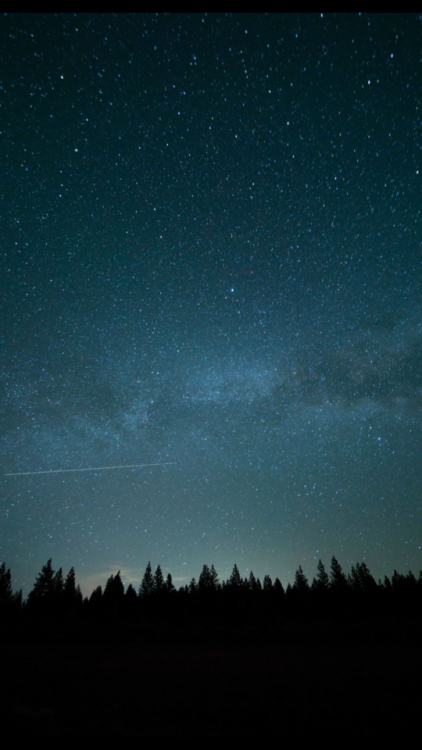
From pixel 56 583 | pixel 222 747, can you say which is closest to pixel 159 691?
pixel 222 747

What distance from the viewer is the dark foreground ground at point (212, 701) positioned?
25.5 feet

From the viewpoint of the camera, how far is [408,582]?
7681cm

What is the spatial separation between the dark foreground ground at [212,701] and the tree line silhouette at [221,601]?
4283 centimetres

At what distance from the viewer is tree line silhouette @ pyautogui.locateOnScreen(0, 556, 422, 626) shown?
57188 mm

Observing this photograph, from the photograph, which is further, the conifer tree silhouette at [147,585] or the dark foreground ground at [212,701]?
the conifer tree silhouette at [147,585]

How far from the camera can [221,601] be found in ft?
221

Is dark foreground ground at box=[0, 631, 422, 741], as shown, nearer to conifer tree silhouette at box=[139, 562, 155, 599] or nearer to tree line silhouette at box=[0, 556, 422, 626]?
tree line silhouette at box=[0, 556, 422, 626]

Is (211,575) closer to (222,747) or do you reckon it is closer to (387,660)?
(387,660)

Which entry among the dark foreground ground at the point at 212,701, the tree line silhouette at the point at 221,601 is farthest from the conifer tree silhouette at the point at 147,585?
the dark foreground ground at the point at 212,701

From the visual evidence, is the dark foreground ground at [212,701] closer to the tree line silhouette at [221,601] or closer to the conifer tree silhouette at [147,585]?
the tree line silhouette at [221,601]

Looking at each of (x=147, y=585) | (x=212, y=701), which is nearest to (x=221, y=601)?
(x=147, y=585)

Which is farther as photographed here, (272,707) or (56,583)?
(56,583)

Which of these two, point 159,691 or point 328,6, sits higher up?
point 328,6

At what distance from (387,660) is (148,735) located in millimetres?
19794
